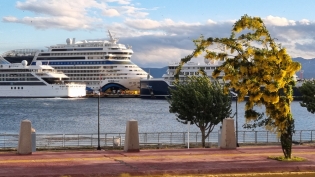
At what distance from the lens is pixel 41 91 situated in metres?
125

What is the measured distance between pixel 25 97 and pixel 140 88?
29.2 metres

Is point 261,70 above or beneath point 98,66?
beneath

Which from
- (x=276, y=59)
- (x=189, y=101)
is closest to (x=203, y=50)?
(x=276, y=59)

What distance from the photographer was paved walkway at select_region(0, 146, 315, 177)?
11375 millimetres

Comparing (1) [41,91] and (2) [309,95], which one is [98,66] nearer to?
(1) [41,91]

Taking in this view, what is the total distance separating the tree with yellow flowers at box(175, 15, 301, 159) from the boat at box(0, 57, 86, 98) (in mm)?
114088

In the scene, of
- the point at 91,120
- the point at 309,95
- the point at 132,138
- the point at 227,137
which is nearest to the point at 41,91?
the point at 91,120

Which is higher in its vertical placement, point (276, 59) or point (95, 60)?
point (95, 60)

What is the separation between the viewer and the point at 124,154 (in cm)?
1449

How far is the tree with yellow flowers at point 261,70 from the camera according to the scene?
1365 centimetres

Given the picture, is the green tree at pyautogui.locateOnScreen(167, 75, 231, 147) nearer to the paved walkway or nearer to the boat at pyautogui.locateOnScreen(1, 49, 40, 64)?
the paved walkway

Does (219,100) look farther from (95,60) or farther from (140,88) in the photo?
(95,60)

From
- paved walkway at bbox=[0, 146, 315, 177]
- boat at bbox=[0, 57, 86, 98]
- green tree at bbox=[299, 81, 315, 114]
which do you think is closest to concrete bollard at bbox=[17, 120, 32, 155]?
paved walkway at bbox=[0, 146, 315, 177]

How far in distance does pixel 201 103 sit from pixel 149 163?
1639 cm
